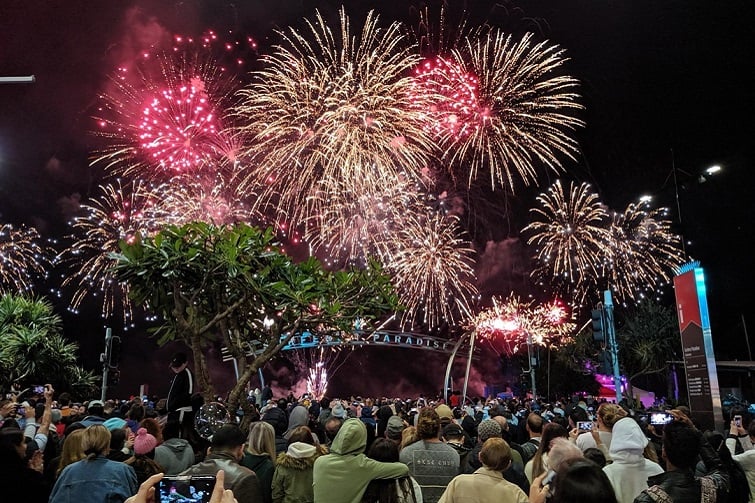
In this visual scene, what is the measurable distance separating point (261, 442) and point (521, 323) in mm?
33209

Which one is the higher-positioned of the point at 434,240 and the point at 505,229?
the point at 505,229

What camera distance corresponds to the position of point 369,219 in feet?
88.0

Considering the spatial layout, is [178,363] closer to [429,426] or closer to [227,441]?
[227,441]

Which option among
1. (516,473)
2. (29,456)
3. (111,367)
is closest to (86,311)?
(111,367)

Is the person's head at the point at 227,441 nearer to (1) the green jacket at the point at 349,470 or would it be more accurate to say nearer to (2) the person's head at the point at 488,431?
(1) the green jacket at the point at 349,470

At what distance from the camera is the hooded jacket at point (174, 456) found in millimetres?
5879

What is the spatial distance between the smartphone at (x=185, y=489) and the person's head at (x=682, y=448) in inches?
129

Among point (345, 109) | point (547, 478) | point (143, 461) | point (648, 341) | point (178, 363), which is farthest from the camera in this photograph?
point (648, 341)

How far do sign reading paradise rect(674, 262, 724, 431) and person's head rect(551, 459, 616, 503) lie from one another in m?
9.97

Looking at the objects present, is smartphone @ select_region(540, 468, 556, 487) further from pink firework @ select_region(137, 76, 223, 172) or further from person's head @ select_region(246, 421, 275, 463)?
pink firework @ select_region(137, 76, 223, 172)

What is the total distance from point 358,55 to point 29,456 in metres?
18.1

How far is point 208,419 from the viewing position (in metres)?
7.95

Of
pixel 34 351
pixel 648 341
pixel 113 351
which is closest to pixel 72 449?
pixel 113 351

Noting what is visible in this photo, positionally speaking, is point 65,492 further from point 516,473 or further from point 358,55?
point 358,55
